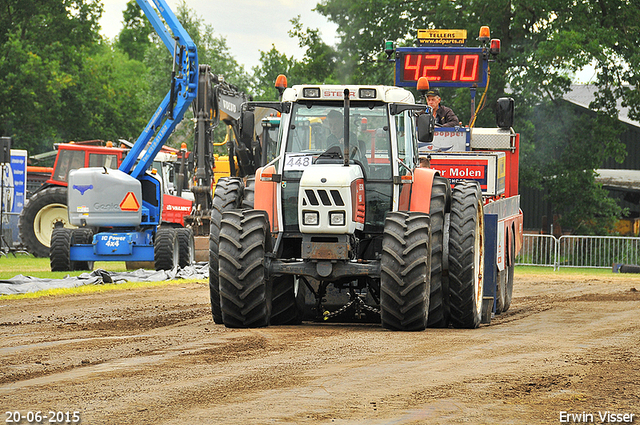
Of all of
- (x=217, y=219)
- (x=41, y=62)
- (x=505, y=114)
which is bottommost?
(x=217, y=219)

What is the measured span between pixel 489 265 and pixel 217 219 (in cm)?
341

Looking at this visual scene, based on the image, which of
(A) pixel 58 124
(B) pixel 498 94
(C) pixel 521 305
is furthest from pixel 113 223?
(A) pixel 58 124

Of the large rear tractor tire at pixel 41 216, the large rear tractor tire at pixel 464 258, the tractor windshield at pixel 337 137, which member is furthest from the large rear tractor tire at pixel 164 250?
the large rear tractor tire at pixel 464 258

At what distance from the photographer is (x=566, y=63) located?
32.5 metres

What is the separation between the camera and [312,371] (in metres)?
7.23

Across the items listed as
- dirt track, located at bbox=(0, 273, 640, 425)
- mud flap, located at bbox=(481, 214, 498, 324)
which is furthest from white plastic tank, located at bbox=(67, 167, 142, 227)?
mud flap, located at bbox=(481, 214, 498, 324)

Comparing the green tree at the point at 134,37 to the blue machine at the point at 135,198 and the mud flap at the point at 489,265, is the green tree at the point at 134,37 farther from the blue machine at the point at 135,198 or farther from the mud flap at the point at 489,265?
the mud flap at the point at 489,265

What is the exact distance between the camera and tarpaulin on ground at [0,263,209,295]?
15391mm

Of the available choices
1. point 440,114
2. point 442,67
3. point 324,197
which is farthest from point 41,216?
point 324,197

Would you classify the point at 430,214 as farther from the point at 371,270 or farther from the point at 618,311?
the point at 618,311

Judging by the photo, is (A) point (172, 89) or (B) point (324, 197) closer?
(B) point (324, 197)

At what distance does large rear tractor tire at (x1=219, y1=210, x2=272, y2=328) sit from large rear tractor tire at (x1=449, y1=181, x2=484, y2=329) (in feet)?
6.74

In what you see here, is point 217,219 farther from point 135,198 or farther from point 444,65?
point 135,198

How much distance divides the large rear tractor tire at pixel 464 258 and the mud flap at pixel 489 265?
604 millimetres
